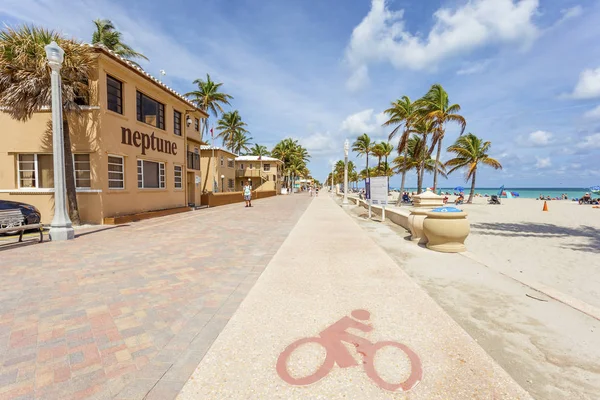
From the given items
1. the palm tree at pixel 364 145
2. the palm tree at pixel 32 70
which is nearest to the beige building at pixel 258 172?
the palm tree at pixel 364 145

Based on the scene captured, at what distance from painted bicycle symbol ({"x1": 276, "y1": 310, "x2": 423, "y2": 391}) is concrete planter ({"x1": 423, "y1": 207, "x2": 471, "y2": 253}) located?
467cm

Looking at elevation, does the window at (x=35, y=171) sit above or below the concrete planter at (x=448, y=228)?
above

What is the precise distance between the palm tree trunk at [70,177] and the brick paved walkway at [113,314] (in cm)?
451

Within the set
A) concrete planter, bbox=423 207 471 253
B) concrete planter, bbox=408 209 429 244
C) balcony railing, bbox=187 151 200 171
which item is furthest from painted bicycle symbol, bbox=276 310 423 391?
balcony railing, bbox=187 151 200 171

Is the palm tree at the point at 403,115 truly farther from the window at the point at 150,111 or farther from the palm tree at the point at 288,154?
the palm tree at the point at 288,154

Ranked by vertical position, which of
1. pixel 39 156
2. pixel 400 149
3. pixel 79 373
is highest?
pixel 400 149

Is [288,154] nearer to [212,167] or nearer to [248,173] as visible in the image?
[248,173]

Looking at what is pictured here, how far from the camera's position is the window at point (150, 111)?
48.6 feet

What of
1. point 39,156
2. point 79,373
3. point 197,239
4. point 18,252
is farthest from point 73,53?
point 79,373

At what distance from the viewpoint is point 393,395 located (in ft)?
7.37

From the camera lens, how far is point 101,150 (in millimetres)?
12016

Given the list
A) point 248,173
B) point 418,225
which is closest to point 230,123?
point 248,173

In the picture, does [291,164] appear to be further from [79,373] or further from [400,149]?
[79,373]

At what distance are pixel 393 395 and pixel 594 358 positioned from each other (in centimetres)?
221
